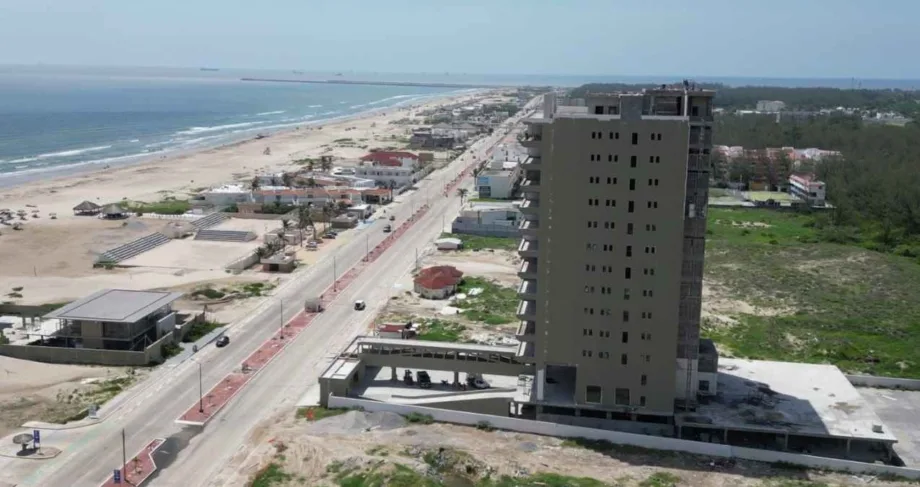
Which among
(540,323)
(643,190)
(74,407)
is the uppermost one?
(643,190)

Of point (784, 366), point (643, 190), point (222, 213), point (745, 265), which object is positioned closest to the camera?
point (643, 190)

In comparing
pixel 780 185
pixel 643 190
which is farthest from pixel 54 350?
pixel 780 185

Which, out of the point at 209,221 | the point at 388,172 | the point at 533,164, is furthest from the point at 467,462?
the point at 388,172

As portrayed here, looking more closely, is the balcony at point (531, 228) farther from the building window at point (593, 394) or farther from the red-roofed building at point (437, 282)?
the red-roofed building at point (437, 282)

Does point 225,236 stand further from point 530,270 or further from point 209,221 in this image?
point 530,270

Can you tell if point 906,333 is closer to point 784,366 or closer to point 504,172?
point 784,366

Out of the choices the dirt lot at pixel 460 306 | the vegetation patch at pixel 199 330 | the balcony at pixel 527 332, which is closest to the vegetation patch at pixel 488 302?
the dirt lot at pixel 460 306
